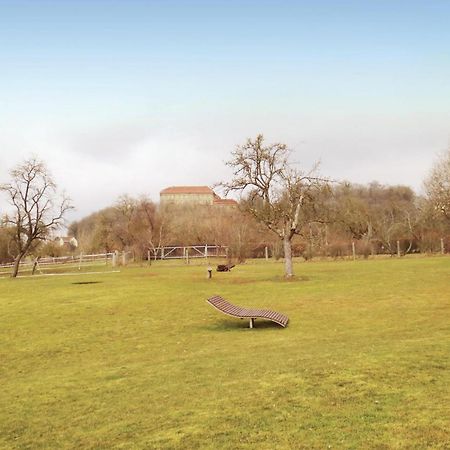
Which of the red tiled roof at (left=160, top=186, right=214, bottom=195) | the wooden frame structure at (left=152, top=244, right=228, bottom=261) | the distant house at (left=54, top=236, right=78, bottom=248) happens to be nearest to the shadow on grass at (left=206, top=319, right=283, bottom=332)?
the wooden frame structure at (left=152, top=244, right=228, bottom=261)

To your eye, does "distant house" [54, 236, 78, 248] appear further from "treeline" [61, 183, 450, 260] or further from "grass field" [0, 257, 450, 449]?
"grass field" [0, 257, 450, 449]

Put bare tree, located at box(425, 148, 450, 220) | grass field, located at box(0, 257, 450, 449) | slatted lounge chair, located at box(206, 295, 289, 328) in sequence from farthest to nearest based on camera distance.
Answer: bare tree, located at box(425, 148, 450, 220), slatted lounge chair, located at box(206, 295, 289, 328), grass field, located at box(0, 257, 450, 449)

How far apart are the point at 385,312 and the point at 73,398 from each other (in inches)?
443

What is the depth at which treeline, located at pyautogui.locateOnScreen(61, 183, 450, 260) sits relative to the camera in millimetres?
56500

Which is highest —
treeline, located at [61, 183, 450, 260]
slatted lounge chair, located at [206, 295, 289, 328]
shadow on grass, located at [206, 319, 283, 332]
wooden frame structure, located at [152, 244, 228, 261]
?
treeline, located at [61, 183, 450, 260]

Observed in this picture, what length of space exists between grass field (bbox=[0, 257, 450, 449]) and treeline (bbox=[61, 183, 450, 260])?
2997cm

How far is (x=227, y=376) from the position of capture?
29.7 ft

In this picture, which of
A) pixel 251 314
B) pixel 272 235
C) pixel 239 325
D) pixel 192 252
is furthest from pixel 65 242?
pixel 251 314

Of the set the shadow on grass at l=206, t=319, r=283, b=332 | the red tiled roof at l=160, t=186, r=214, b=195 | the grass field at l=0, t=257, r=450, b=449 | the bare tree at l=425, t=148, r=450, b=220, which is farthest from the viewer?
the red tiled roof at l=160, t=186, r=214, b=195

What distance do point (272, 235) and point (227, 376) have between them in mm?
50340

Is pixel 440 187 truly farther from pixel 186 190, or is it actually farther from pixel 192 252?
pixel 186 190

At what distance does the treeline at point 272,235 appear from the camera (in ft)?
185

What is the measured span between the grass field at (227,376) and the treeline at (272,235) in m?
30.0

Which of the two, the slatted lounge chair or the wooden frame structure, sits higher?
the wooden frame structure
